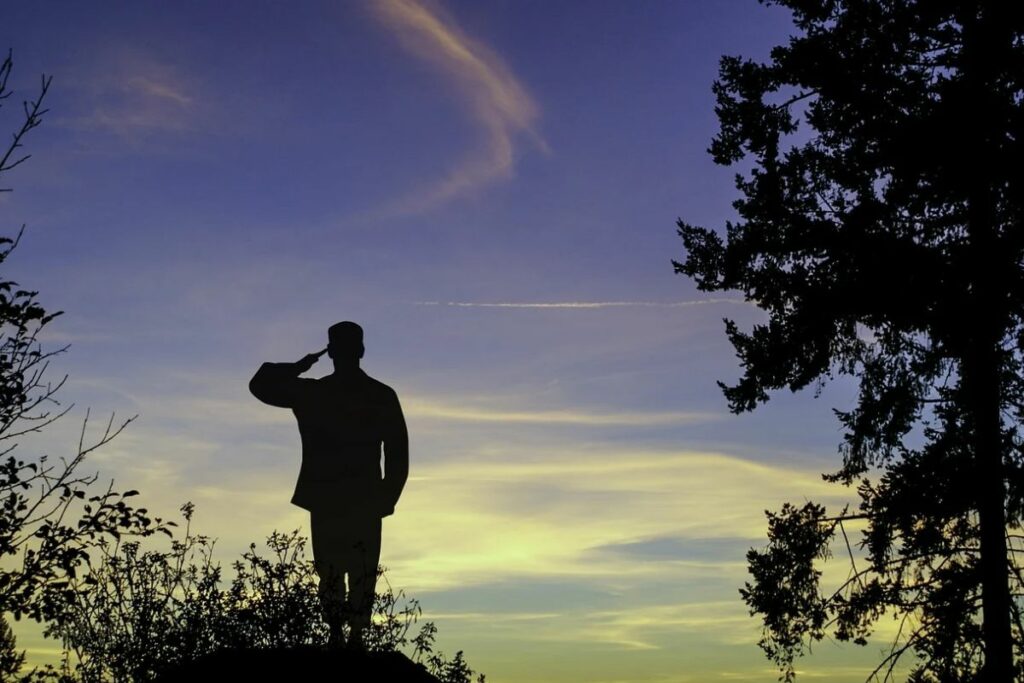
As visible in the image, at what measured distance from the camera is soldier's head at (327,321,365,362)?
1396cm

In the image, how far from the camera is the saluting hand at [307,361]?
555 inches

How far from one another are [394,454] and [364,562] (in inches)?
57.0

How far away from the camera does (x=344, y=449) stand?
45.3 ft

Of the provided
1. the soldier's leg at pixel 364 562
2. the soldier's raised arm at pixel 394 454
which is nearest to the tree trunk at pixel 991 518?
the soldier's raised arm at pixel 394 454

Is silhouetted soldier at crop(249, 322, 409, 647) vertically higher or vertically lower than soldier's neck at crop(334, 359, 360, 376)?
lower

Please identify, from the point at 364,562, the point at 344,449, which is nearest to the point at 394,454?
the point at 344,449

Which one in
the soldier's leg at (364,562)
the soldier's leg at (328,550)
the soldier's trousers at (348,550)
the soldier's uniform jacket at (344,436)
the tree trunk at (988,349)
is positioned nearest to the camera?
the tree trunk at (988,349)

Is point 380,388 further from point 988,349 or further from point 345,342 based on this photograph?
point 988,349

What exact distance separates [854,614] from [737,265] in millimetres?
4914

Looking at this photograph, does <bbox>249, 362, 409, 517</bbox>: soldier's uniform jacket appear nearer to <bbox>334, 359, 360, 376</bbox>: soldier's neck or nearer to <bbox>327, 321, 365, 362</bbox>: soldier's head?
<bbox>334, 359, 360, 376</bbox>: soldier's neck

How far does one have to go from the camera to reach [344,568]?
1358cm

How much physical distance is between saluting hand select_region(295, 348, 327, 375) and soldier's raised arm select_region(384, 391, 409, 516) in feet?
3.66

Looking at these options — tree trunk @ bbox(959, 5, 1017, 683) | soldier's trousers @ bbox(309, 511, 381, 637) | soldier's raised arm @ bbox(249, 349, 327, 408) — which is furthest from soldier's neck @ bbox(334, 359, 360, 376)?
tree trunk @ bbox(959, 5, 1017, 683)

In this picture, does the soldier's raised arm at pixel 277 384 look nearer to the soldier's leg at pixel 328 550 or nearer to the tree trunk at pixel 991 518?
the soldier's leg at pixel 328 550
